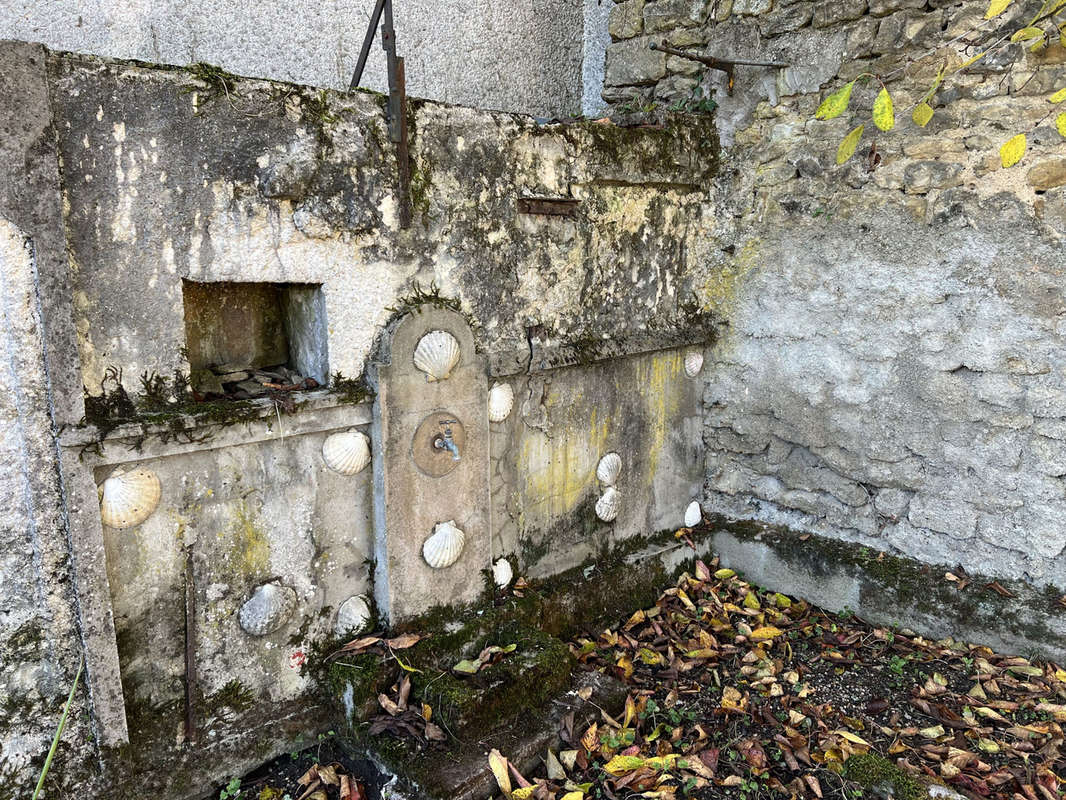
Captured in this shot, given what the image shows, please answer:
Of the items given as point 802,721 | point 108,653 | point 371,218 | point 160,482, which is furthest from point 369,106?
point 802,721

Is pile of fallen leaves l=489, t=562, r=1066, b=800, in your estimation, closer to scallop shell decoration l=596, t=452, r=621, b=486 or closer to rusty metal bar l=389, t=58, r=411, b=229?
scallop shell decoration l=596, t=452, r=621, b=486

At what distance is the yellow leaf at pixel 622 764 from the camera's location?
261cm

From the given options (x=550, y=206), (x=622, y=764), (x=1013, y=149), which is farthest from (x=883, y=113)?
(x=622, y=764)

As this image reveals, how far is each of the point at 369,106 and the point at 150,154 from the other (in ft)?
2.40

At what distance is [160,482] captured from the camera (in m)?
2.28

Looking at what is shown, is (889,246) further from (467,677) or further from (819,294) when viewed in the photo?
(467,677)

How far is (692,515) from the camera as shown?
411cm

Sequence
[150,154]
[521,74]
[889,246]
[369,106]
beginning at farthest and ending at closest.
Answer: [521,74]
[889,246]
[369,106]
[150,154]

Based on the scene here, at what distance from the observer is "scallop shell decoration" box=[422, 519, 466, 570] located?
112 inches

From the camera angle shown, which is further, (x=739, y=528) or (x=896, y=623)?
(x=739, y=528)

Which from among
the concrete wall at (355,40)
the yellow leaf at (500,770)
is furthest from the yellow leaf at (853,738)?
the concrete wall at (355,40)

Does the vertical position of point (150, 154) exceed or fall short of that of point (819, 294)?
it exceeds it

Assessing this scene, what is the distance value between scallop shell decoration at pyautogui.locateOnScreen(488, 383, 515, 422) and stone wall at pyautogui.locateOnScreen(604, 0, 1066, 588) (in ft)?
4.58

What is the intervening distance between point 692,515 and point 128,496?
281cm
